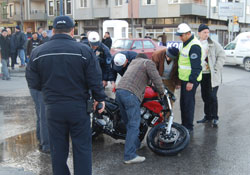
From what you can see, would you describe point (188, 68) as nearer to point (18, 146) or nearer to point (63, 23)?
point (63, 23)

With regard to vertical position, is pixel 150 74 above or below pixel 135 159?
above

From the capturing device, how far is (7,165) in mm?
4621

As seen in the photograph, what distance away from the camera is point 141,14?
125 feet

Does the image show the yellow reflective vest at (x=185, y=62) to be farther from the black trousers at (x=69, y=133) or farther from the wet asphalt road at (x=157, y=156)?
Answer: the black trousers at (x=69, y=133)

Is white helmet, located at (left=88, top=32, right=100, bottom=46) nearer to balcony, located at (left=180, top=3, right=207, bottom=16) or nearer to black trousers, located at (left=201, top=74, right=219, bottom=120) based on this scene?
black trousers, located at (left=201, top=74, right=219, bottom=120)

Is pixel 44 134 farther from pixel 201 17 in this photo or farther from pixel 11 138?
pixel 201 17

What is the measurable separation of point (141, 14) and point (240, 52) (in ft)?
71.9

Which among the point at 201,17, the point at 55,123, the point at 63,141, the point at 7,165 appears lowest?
the point at 7,165

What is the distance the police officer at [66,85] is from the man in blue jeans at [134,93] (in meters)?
1.13

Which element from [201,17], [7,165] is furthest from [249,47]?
[201,17]

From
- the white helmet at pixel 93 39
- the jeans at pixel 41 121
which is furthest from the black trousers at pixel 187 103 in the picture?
the jeans at pixel 41 121

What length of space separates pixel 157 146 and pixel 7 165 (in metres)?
2.19

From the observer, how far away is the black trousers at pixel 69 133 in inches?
132

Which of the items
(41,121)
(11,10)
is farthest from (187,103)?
(11,10)
